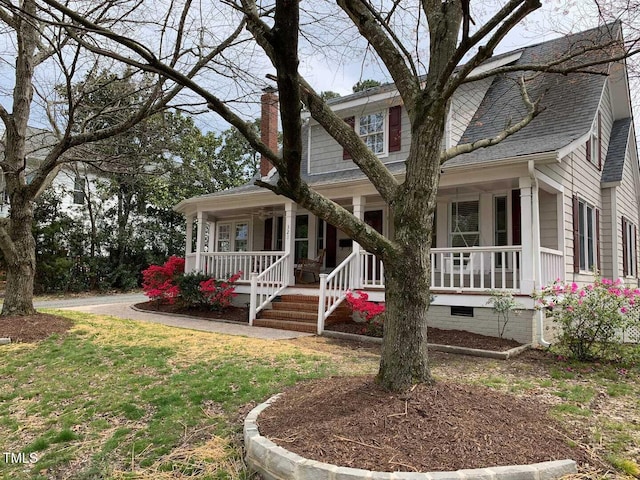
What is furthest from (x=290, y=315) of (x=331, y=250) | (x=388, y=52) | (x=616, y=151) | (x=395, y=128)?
(x=616, y=151)

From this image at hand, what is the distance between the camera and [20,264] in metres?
8.46

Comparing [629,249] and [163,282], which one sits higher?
[629,249]

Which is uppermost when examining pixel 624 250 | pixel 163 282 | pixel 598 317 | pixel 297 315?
pixel 624 250

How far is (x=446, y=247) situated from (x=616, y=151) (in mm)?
6820

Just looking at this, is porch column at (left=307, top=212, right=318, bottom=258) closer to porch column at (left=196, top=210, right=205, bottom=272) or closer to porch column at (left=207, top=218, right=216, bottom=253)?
porch column at (left=196, top=210, right=205, bottom=272)

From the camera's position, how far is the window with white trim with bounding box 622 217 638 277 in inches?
496

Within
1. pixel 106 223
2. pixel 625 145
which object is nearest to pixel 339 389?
pixel 625 145

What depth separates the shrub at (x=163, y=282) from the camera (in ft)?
40.0

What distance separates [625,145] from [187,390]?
14.0 m

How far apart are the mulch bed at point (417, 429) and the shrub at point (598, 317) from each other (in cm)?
278

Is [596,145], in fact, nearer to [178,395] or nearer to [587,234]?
[587,234]

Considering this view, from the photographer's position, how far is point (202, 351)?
21.5ft

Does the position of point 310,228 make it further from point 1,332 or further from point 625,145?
point 625,145

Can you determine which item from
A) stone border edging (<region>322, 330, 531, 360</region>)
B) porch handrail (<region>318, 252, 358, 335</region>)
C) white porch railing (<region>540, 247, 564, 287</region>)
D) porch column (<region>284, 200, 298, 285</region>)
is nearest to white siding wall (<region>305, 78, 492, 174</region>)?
porch column (<region>284, 200, 298, 285</region>)
